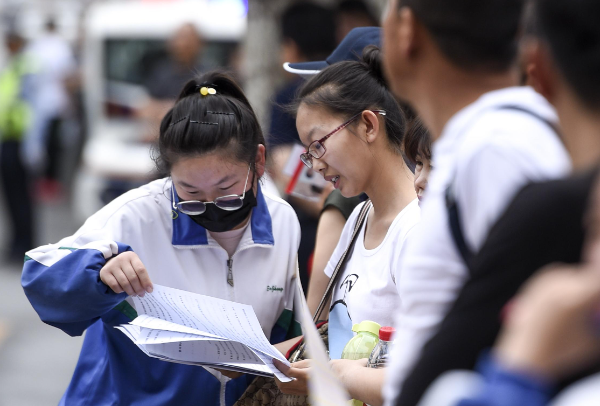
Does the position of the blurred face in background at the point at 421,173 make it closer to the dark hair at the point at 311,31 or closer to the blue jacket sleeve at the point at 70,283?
the blue jacket sleeve at the point at 70,283

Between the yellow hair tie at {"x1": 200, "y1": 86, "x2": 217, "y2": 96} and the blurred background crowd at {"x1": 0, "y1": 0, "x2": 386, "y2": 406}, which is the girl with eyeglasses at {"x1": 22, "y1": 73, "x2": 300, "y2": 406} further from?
the blurred background crowd at {"x1": 0, "y1": 0, "x2": 386, "y2": 406}

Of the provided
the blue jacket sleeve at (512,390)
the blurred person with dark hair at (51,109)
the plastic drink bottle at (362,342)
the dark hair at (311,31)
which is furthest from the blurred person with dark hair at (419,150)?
the blurred person with dark hair at (51,109)

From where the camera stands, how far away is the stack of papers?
6.09ft

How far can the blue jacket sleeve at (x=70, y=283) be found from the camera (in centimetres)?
194

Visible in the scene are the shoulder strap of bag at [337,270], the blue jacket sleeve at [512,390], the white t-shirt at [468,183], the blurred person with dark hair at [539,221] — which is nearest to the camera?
the blue jacket sleeve at [512,390]

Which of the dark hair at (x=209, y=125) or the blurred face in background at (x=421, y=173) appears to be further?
the dark hair at (x=209, y=125)

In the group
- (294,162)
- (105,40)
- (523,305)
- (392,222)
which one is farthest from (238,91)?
(105,40)

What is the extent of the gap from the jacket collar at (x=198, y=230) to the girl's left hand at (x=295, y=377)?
478 mm

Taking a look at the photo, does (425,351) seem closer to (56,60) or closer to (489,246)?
(489,246)

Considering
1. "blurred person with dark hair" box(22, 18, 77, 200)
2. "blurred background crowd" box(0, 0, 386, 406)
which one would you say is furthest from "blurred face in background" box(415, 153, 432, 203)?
"blurred person with dark hair" box(22, 18, 77, 200)

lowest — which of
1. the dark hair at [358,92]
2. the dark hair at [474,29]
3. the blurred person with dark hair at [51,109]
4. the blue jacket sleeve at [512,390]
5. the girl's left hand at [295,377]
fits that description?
the blurred person with dark hair at [51,109]

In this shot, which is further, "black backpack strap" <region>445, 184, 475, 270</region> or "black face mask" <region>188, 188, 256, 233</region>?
"black face mask" <region>188, 188, 256, 233</region>

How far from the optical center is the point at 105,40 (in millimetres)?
9336

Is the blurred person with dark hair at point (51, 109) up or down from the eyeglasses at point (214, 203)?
down
